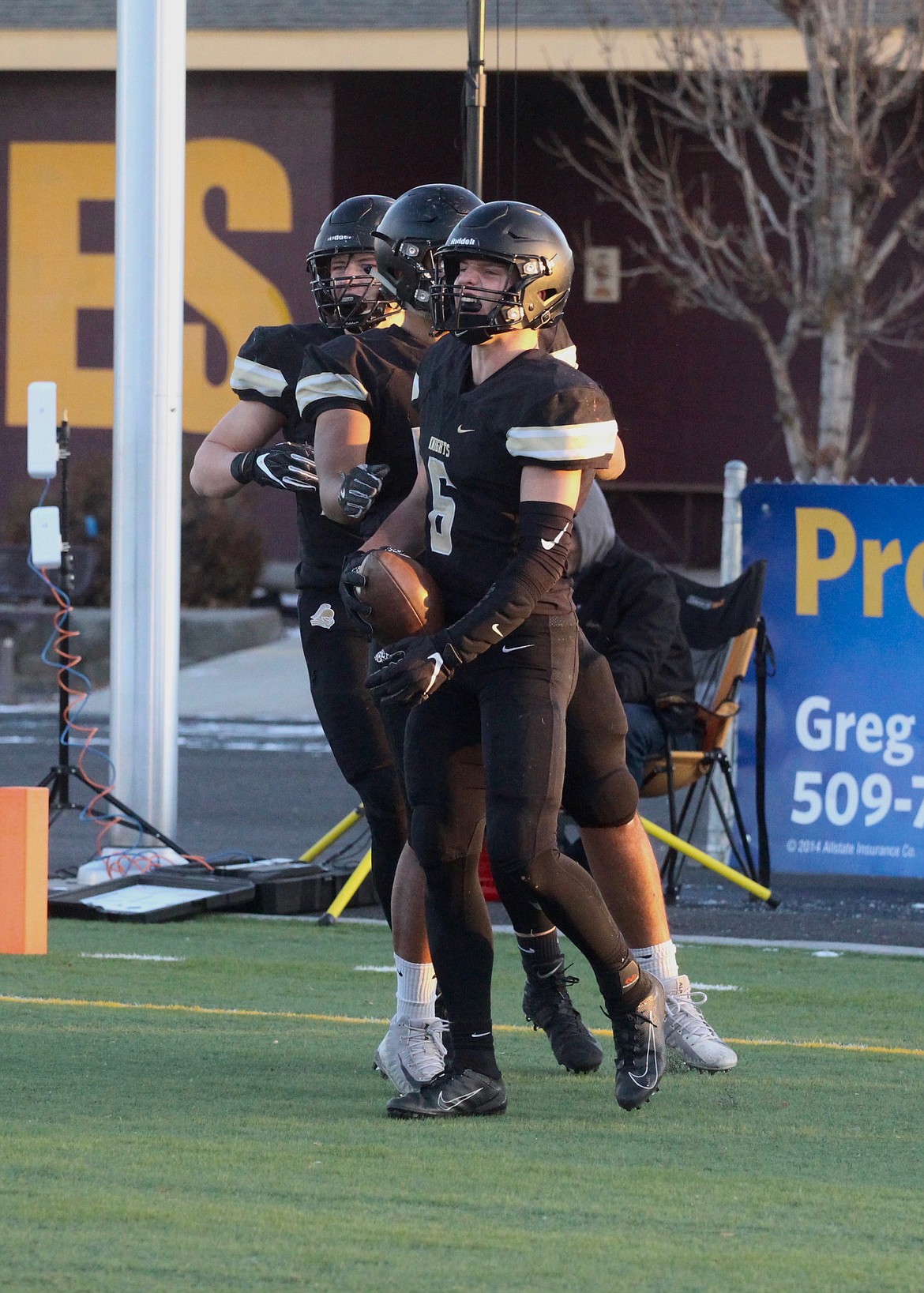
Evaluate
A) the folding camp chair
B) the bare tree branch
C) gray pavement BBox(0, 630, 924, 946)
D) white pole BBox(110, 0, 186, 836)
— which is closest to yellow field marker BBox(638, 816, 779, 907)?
gray pavement BBox(0, 630, 924, 946)

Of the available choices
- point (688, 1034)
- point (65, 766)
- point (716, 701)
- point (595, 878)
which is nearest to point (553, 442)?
point (595, 878)

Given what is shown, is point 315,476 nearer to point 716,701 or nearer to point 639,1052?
point 639,1052

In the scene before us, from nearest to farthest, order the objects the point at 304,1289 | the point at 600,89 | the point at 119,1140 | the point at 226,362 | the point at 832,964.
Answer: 1. the point at 304,1289
2. the point at 119,1140
3. the point at 832,964
4. the point at 226,362
5. the point at 600,89

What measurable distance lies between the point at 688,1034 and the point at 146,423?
4263mm

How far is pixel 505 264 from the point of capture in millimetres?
4266

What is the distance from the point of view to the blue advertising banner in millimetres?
8266

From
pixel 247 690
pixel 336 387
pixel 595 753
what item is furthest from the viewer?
pixel 247 690

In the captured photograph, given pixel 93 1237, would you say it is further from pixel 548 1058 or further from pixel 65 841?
pixel 65 841

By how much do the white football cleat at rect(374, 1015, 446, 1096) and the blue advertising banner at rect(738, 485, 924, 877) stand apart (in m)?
3.99

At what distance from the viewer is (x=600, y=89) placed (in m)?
20.5

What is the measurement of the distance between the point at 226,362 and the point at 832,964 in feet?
43.9

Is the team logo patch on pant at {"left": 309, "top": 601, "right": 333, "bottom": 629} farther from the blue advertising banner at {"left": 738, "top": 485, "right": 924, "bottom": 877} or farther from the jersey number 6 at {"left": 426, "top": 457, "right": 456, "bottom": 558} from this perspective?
the blue advertising banner at {"left": 738, "top": 485, "right": 924, "bottom": 877}

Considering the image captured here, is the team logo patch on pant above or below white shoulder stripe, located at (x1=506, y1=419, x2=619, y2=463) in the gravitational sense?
below

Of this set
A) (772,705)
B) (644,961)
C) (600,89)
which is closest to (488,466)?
(644,961)
